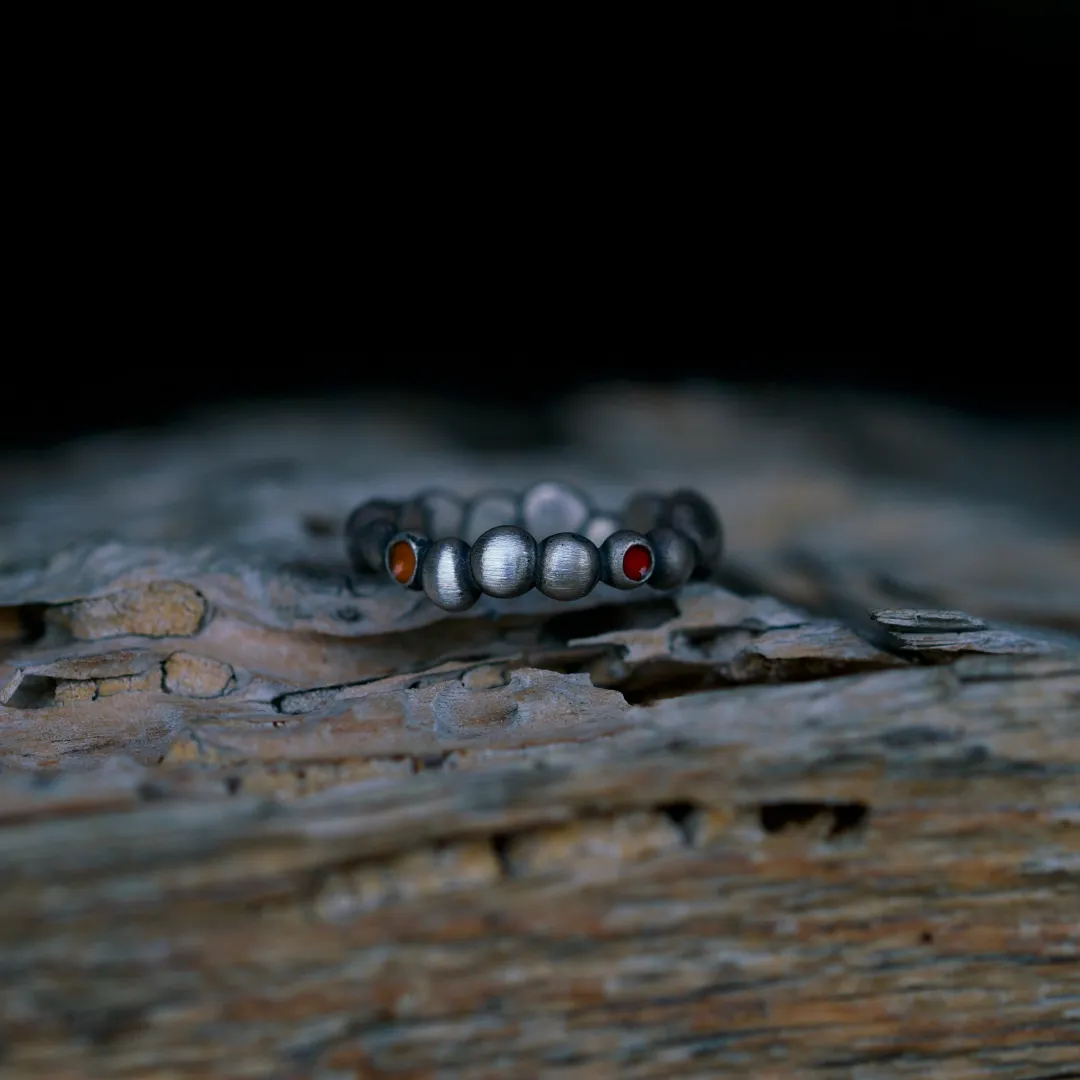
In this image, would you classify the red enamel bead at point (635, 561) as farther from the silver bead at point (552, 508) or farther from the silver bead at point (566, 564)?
the silver bead at point (552, 508)

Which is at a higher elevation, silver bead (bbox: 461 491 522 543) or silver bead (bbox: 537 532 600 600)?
silver bead (bbox: 461 491 522 543)

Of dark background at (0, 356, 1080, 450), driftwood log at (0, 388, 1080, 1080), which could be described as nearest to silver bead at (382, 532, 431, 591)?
driftwood log at (0, 388, 1080, 1080)

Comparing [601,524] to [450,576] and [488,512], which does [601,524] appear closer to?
[488,512]

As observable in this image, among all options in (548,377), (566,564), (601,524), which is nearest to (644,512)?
(601,524)

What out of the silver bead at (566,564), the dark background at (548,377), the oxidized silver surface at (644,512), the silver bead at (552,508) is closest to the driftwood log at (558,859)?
the silver bead at (566,564)

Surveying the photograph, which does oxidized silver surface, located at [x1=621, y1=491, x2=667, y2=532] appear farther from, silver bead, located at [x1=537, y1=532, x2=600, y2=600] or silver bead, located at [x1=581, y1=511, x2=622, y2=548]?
silver bead, located at [x1=537, y1=532, x2=600, y2=600]

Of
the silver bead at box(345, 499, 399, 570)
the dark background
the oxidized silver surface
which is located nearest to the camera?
the silver bead at box(345, 499, 399, 570)
